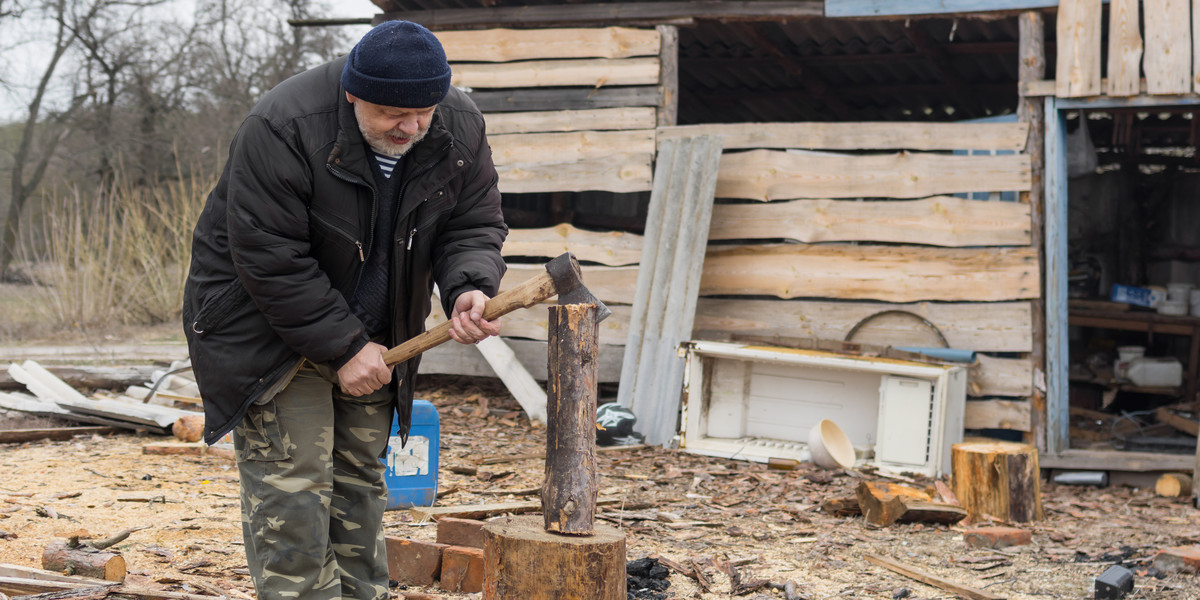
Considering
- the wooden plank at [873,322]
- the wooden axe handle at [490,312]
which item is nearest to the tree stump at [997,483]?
the wooden plank at [873,322]

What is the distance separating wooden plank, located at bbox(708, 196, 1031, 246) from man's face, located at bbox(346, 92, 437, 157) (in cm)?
540

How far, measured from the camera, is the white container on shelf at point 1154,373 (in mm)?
10555

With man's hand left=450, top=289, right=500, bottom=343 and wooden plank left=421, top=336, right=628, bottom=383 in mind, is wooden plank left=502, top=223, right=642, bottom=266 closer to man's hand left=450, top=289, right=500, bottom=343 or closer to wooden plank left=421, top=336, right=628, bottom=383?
wooden plank left=421, top=336, right=628, bottom=383

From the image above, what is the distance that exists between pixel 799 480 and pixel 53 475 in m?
4.55

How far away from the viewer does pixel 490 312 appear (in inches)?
120

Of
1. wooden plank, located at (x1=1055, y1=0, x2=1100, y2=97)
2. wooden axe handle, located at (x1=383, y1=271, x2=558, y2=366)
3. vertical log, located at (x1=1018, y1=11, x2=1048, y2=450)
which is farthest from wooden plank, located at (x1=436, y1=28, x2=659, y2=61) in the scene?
wooden axe handle, located at (x1=383, y1=271, x2=558, y2=366)

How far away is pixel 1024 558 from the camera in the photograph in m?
5.05

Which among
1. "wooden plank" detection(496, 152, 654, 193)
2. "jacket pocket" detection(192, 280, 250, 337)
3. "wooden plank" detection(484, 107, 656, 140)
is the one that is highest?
"wooden plank" detection(484, 107, 656, 140)

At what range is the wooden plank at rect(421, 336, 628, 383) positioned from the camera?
8492mm

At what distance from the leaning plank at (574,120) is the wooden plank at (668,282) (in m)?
0.43

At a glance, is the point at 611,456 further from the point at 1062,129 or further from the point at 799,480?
the point at 1062,129

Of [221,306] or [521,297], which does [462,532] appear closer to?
[521,297]

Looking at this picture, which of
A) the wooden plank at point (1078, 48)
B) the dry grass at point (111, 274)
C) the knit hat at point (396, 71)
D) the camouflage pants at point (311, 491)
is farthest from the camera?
the dry grass at point (111, 274)

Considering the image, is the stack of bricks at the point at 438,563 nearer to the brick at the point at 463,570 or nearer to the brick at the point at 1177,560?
the brick at the point at 463,570
